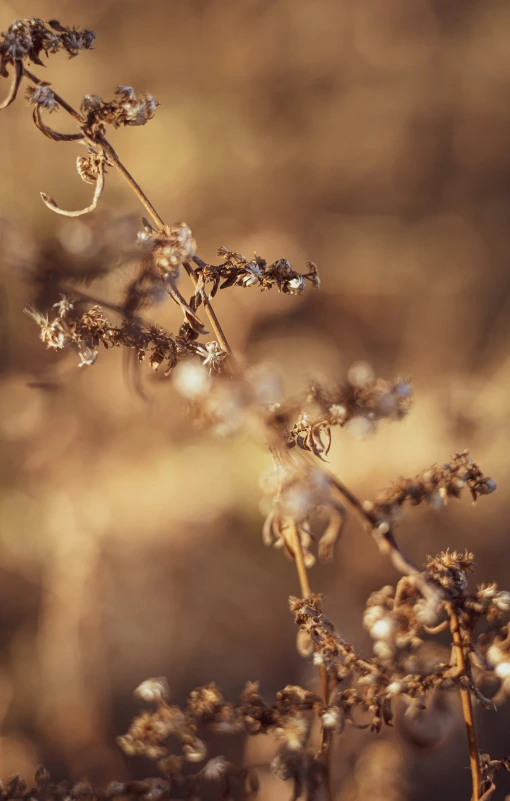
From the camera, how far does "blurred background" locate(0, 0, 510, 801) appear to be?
1.96ft

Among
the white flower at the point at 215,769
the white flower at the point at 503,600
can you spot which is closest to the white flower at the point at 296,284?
the white flower at the point at 503,600

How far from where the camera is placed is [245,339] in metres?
0.65

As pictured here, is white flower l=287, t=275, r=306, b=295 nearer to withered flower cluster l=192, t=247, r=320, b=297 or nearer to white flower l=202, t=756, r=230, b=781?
withered flower cluster l=192, t=247, r=320, b=297

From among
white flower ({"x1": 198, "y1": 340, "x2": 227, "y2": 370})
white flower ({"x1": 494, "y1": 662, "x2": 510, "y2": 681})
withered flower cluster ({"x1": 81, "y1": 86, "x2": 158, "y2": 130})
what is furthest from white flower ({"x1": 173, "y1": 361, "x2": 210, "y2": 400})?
white flower ({"x1": 494, "y1": 662, "x2": 510, "y2": 681})

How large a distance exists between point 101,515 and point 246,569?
0.18 m

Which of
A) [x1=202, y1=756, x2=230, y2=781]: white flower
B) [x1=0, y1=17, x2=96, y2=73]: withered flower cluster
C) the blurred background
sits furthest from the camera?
the blurred background

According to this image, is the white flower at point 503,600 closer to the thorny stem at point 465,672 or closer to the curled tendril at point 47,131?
Result: the thorny stem at point 465,672

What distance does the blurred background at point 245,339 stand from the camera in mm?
597

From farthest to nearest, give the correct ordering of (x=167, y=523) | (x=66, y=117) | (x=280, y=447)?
(x=167, y=523), (x=66, y=117), (x=280, y=447)

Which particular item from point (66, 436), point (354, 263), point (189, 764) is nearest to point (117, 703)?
point (189, 764)

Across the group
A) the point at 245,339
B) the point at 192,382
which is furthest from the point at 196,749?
the point at 245,339

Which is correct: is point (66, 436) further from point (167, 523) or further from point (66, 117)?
point (66, 117)

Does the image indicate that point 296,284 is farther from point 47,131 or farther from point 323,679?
point 323,679

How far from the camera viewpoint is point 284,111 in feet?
2.02
